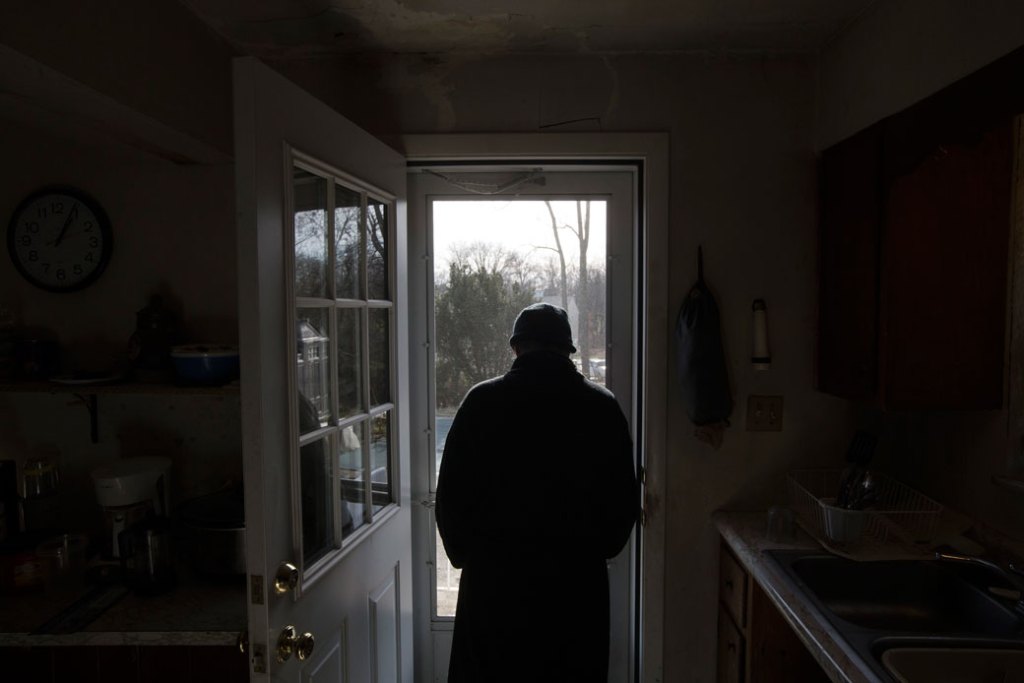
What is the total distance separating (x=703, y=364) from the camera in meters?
1.63

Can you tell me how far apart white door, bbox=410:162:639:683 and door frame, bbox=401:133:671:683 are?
101 millimetres

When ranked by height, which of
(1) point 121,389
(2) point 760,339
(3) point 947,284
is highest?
(3) point 947,284

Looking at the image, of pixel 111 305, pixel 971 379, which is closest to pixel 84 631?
pixel 111 305

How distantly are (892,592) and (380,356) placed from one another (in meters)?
1.53

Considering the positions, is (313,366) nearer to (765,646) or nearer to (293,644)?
(293,644)

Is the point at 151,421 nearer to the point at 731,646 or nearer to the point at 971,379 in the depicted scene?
the point at 731,646

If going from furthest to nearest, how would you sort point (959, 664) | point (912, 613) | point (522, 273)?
1. point (522, 273)
2. point (912, 613)
3. point (959, 664)

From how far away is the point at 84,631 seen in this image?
4.02 ft

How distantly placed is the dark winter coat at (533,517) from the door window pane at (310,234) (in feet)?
1.65

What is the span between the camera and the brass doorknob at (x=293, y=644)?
3.53 feet

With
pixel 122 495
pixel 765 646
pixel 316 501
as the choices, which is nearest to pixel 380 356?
pixel 316 501

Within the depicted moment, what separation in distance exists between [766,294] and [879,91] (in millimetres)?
623

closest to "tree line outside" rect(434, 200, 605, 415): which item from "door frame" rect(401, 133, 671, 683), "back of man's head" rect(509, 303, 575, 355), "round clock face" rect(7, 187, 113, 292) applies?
"door frame" rect(401, 133, 671, 683)

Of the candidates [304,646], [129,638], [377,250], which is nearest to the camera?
[304,646]
